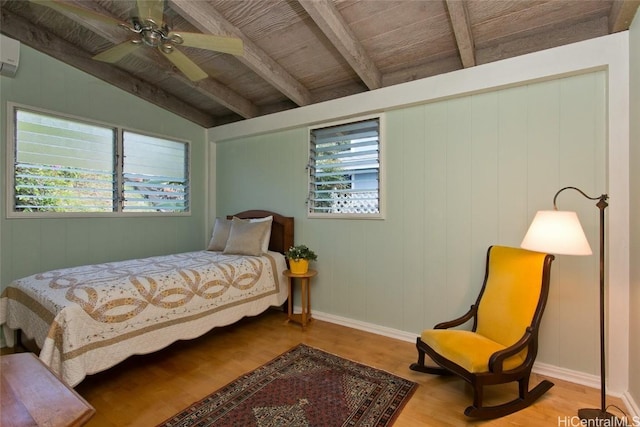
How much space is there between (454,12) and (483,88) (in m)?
0.65

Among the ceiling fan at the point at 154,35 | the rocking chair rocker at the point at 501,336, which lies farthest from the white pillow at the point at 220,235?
the rocking chair rocker at the point at 501,336

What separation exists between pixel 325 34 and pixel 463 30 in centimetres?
104

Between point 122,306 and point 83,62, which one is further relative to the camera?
point 83,62

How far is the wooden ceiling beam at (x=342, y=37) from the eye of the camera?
2.20 metres

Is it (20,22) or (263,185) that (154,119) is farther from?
(263,185)

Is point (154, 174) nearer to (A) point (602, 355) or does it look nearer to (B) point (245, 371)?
(B) point (245, 371)

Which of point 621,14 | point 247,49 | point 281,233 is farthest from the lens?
point 281,233

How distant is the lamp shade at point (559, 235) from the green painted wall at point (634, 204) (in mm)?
437

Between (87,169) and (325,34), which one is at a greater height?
(325,34)

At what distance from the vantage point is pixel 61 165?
9.91 ft

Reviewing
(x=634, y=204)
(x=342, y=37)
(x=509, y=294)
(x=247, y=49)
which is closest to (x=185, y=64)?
(x=247, y=49)

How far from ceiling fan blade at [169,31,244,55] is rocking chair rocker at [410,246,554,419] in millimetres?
2435

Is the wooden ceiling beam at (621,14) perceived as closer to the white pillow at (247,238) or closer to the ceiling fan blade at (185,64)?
the ceiling fan blade at (185,64)

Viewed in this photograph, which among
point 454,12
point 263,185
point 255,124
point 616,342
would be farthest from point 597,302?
point 255,124
